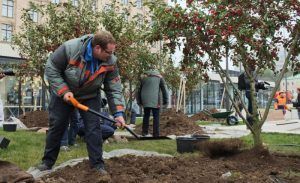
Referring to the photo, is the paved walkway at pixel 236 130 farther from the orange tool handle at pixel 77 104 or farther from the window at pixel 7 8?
the window at pixel 7 8

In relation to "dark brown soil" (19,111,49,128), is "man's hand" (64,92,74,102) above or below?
above

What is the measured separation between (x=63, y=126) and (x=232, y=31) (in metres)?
2.50

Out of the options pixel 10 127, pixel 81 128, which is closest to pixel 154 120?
pixel 81 128

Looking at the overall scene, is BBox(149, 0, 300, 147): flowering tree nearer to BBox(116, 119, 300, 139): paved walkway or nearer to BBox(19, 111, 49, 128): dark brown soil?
BBox(116, 119, 300, 139): paved walkway

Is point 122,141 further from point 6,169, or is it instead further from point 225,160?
point 6,169

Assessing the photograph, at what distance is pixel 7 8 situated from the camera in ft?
123

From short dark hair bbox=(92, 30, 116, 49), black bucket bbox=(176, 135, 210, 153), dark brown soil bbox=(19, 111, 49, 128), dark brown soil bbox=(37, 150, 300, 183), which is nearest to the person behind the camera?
dark brown soil bbox=(37, 150, 300, 183)

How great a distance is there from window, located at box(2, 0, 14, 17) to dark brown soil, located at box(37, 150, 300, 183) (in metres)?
36.1

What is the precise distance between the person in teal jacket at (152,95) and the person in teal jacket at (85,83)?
429cm

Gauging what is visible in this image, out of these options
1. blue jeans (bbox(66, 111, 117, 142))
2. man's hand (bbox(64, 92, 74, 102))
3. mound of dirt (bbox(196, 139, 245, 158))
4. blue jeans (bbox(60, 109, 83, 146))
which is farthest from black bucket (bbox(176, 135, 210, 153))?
man's hand (bbox(64, 92, 74, 102))

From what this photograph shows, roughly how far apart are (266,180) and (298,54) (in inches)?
116

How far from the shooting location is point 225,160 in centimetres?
512

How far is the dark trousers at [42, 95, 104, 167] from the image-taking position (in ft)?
14.1

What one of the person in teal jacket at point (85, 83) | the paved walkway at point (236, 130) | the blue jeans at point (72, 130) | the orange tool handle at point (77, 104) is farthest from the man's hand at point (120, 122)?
the paved walkway at point (236, 130)
